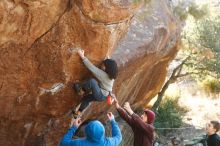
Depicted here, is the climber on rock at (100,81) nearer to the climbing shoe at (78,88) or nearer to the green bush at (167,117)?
the climbing shoe at (78,88)

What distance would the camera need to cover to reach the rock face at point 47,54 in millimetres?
8211

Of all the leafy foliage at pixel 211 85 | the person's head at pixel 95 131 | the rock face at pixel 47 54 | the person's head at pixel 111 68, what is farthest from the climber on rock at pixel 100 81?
the leafy foliage at pixel 211 85

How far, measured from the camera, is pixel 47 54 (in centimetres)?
891

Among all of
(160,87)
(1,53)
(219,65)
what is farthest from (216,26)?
(1,53)

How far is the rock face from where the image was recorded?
8.21 metres

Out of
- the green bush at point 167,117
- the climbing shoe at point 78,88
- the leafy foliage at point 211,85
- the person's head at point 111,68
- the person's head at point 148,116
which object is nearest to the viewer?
the person's head at point 148,116

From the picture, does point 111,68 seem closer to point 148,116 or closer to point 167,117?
point 148,116

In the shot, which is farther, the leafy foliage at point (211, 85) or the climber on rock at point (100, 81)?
the leafy foliage at point (211, 85)

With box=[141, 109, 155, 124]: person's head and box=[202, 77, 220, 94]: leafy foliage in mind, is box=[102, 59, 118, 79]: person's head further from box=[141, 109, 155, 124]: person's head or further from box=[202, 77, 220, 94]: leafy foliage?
box=[202, 77, 220, 94]: leafy foliage

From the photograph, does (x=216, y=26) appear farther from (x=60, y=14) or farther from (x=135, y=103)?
(x=60, y=14)

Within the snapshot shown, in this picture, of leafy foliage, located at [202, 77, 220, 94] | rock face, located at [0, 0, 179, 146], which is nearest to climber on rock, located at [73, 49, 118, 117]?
rock face, located at [0, 0, 179, 146]

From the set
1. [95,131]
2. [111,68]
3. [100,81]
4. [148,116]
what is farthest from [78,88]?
[95,131]

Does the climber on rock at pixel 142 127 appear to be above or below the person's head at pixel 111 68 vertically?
below

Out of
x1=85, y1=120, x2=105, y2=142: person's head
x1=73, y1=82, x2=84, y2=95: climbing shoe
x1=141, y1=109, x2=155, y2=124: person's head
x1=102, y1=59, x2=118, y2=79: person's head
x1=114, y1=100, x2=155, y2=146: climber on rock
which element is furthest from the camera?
x1=73, y1=82, x2=84, y2=95: climbing shoe
